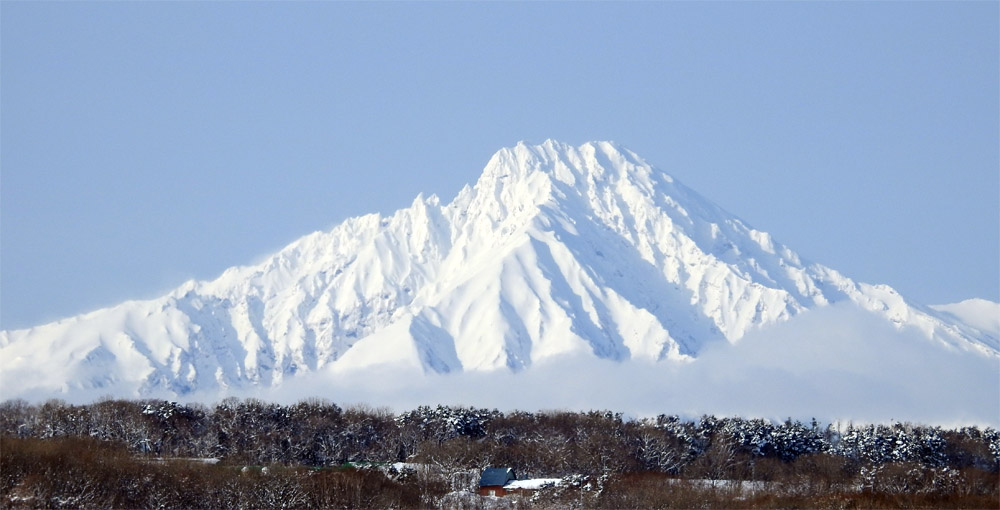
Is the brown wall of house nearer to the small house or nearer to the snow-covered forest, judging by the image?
the small house

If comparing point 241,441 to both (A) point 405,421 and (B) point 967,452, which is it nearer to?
(A) point 405,421

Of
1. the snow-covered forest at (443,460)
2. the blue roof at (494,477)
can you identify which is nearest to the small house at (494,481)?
the blue roof at (494,477)

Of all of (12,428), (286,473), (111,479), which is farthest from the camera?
(12,428)

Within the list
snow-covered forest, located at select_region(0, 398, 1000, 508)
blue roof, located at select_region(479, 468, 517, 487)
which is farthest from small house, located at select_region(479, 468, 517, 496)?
snow-covered forest, located at select_region(0, 398, 1000, 508)

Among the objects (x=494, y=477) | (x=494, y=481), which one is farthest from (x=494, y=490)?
(x=494, y=477)

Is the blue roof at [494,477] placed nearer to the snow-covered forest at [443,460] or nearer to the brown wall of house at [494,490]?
the brown wall of house at [494,490]

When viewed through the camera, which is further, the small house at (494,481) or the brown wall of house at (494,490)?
the small house at (494,481)

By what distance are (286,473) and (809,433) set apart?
60.7m

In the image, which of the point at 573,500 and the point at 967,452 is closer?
the point at 573,500

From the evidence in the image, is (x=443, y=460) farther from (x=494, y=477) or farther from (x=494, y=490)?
(x=494, y=490)

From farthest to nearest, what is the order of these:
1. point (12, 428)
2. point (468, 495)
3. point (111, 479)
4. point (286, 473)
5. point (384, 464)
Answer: point (12, 428) → point (384, 464) → point (468, 495) → point (286, 473) → point (111, 479)

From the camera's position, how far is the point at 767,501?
92.1 metres

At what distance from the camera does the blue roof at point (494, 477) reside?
101625 mm

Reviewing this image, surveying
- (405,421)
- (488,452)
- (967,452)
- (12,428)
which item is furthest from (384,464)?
(967,452)
